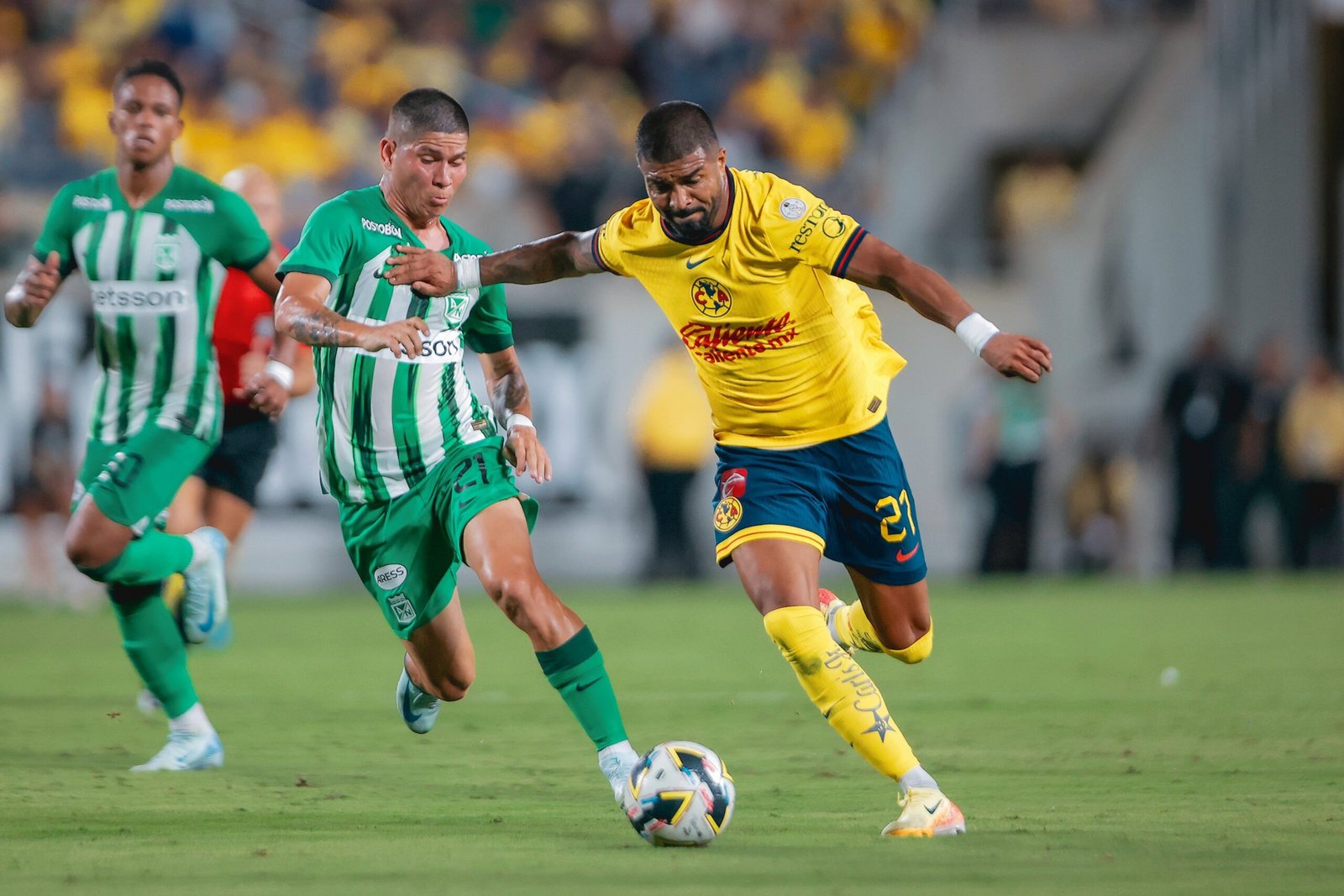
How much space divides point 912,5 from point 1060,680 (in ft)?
54.1

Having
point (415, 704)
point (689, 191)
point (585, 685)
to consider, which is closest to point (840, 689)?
point (585, 685)

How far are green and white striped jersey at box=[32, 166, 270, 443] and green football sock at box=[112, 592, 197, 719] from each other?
2.32 ft

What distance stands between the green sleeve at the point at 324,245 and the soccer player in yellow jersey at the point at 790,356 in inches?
7.2

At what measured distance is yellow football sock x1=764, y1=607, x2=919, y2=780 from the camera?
5.35m

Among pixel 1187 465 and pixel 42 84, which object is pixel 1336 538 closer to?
pixel 1187 465

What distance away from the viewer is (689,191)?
5.73 metres

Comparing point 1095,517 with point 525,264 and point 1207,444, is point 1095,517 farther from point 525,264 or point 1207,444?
point 525,264

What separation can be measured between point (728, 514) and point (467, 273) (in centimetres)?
121

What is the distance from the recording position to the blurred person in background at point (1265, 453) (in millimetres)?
17609

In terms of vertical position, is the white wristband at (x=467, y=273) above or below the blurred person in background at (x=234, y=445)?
above

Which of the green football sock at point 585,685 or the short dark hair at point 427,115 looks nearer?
the green football sock at point 585,685

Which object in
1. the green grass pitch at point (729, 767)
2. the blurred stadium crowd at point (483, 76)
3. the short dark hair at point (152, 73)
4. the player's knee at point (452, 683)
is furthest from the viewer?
the blurred stadium crowd at point (483, 76)

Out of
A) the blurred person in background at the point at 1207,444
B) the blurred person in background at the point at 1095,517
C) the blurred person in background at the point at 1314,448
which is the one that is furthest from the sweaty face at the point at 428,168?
the blurred person in background at the point at 1095,517

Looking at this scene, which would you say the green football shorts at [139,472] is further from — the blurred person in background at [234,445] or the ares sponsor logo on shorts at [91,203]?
the blurred person in background at [234,445]
